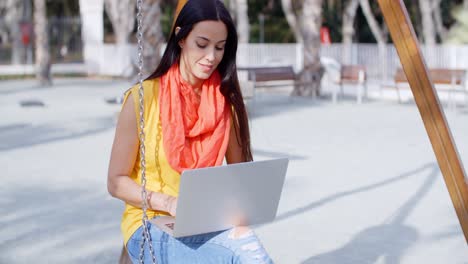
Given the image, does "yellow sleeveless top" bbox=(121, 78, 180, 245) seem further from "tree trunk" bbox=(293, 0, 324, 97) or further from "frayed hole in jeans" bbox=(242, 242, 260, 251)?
"tree trunk" bbox=(293, 0, 324, 97)

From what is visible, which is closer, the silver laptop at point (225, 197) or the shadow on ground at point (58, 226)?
the silver laptop at point (225, 197)

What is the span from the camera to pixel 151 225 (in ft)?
9.02

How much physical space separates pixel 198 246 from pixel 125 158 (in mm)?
398

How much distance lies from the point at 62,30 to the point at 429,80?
36189 mm

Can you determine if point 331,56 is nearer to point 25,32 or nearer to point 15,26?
point 25,32

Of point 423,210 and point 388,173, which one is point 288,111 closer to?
point 388,173

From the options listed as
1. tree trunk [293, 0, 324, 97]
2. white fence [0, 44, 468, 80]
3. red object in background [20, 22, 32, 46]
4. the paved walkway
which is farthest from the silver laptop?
red object in background [20, 22, 32, 46]

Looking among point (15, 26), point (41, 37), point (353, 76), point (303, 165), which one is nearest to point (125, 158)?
point (303, 165)

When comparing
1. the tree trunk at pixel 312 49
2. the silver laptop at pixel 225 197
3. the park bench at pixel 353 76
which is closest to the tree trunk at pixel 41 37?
the tree trunk at pixel 312 49

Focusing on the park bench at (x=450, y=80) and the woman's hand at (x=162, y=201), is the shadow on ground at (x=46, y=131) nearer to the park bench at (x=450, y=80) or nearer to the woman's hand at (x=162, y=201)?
the park bench at (x=450, y=80)

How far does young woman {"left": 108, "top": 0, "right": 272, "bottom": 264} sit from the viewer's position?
8.96 feet

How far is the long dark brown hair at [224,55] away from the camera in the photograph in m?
2.76

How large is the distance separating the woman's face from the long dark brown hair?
2cm

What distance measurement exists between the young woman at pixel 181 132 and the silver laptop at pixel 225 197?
0.07 metres
